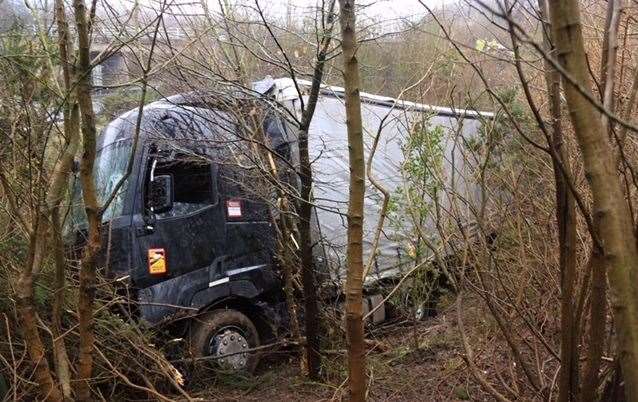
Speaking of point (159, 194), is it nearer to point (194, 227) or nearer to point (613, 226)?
point (194, 227)

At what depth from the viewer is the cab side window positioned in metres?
6.02

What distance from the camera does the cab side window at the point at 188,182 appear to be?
6.02m

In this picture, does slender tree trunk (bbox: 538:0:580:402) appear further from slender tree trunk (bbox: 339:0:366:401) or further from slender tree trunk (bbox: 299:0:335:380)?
slender tree trunk (bbox: 299:0:335:380)

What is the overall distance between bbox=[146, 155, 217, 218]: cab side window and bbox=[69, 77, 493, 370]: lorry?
0.4 inches

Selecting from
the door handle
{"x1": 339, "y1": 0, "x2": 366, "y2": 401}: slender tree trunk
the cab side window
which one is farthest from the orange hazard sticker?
{"x1": 339, "y1": 0, "x2": 366, "y2": 401}: slender tree trunk

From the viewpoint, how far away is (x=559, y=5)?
1.45m

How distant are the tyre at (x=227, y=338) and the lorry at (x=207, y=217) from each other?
1 cm

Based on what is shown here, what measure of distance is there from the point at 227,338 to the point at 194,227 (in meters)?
1.15

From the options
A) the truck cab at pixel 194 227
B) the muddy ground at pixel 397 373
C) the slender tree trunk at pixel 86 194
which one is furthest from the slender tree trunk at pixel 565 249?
the truck cab at pixel 194 227

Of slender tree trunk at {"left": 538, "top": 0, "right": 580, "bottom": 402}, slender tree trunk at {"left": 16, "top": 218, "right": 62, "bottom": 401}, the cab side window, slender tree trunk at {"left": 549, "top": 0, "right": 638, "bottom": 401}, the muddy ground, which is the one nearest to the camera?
slender tree trunk at {"left": 549, "top": 0, "right": 638, "bottom": 401}

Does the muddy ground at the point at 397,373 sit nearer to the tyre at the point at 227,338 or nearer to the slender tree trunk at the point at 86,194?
the tyre at the point at 227,338

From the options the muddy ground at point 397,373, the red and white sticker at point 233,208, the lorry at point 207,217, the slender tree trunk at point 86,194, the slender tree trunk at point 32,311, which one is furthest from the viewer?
the red and white sticker at point 233,208

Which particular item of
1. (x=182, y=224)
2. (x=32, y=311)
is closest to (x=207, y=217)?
(x=182, y=224)

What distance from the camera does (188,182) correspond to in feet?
20.4
